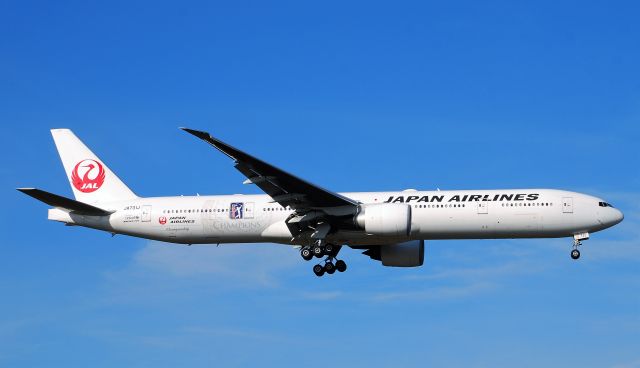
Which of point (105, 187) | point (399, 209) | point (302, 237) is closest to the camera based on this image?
point (399, 209)

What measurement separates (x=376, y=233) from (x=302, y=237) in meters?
3.84

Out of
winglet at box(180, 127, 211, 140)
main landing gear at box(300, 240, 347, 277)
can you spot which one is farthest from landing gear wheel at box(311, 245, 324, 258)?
winglet at box(180, 127, 211, 140)

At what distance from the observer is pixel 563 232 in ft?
139

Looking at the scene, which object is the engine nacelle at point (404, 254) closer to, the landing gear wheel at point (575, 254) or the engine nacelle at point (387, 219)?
the engine nacelle at point (387, 219)

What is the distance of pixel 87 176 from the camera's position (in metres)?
49.1

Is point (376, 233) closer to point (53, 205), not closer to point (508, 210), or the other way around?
point (508, 210)

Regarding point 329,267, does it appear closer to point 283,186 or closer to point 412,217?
point 412,217

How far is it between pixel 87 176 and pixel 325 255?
1219cm

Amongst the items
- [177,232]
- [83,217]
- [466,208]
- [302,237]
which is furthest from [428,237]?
[83,217]

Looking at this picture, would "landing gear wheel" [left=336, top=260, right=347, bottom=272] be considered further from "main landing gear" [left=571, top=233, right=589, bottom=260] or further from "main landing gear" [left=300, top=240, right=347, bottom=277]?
"main landing gear" [left=571, top=233, right=589, bottom=260]

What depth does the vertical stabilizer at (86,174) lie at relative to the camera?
4834cm

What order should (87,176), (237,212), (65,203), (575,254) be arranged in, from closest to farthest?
1. (575,254)
2. (237,212)
3. (65,203)
4. (87,176)

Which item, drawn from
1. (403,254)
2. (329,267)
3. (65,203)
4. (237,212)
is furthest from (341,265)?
(65,203)

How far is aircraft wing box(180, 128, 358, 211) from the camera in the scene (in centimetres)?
3971
